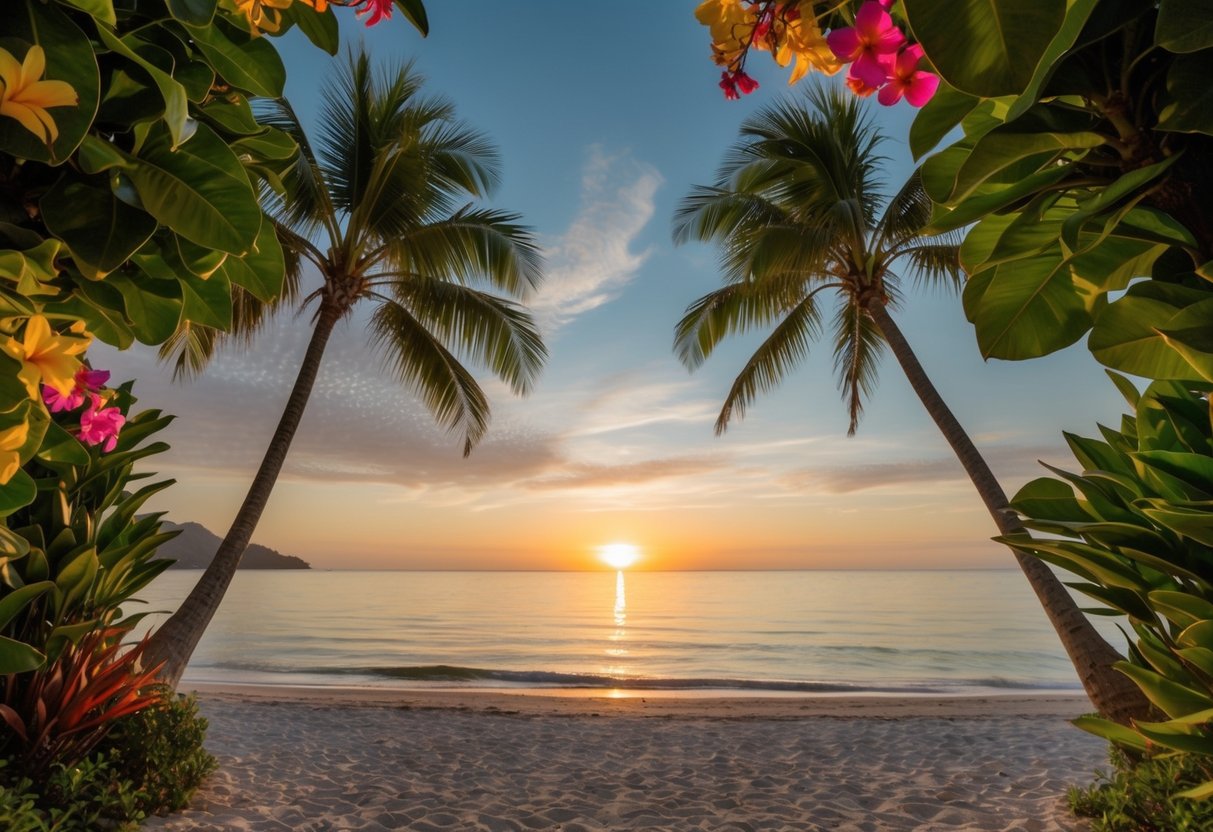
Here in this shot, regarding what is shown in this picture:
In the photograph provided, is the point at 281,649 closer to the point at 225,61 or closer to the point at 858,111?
the point at 858,111

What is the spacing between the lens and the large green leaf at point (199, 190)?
994 millimetres

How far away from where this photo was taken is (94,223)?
99 cm

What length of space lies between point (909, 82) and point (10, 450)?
1.35 metres

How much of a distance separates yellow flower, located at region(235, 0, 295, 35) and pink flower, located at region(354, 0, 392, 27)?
96 millimetres

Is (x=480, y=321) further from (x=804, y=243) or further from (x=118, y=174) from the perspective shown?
(x=118, y=174)

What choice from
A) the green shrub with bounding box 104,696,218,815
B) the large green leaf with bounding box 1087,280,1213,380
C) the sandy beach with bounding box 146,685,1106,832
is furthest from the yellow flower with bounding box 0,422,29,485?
the sandy beach with bounding box 146,685,1106,832

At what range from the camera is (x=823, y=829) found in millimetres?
3455

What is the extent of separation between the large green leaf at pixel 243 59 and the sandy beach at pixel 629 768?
136 inches

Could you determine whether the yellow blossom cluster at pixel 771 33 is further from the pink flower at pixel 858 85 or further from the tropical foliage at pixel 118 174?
the tropical foliage at pixel 118 174

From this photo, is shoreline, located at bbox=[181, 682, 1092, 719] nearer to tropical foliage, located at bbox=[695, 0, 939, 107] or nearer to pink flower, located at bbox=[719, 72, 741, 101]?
pink flower, located at bbox=[719, 72, 741, 101]

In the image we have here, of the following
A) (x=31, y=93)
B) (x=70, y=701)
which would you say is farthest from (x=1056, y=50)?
(x=70, y=701)

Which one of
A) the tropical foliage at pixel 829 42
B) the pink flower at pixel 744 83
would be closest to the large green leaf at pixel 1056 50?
the tropical foliage at pixel 829 42

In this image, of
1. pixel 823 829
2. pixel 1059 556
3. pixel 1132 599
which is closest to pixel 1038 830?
pixel 823 829

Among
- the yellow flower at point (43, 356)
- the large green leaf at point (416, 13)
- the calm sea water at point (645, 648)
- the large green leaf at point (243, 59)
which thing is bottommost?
the calm sea water at point (645, 648)
